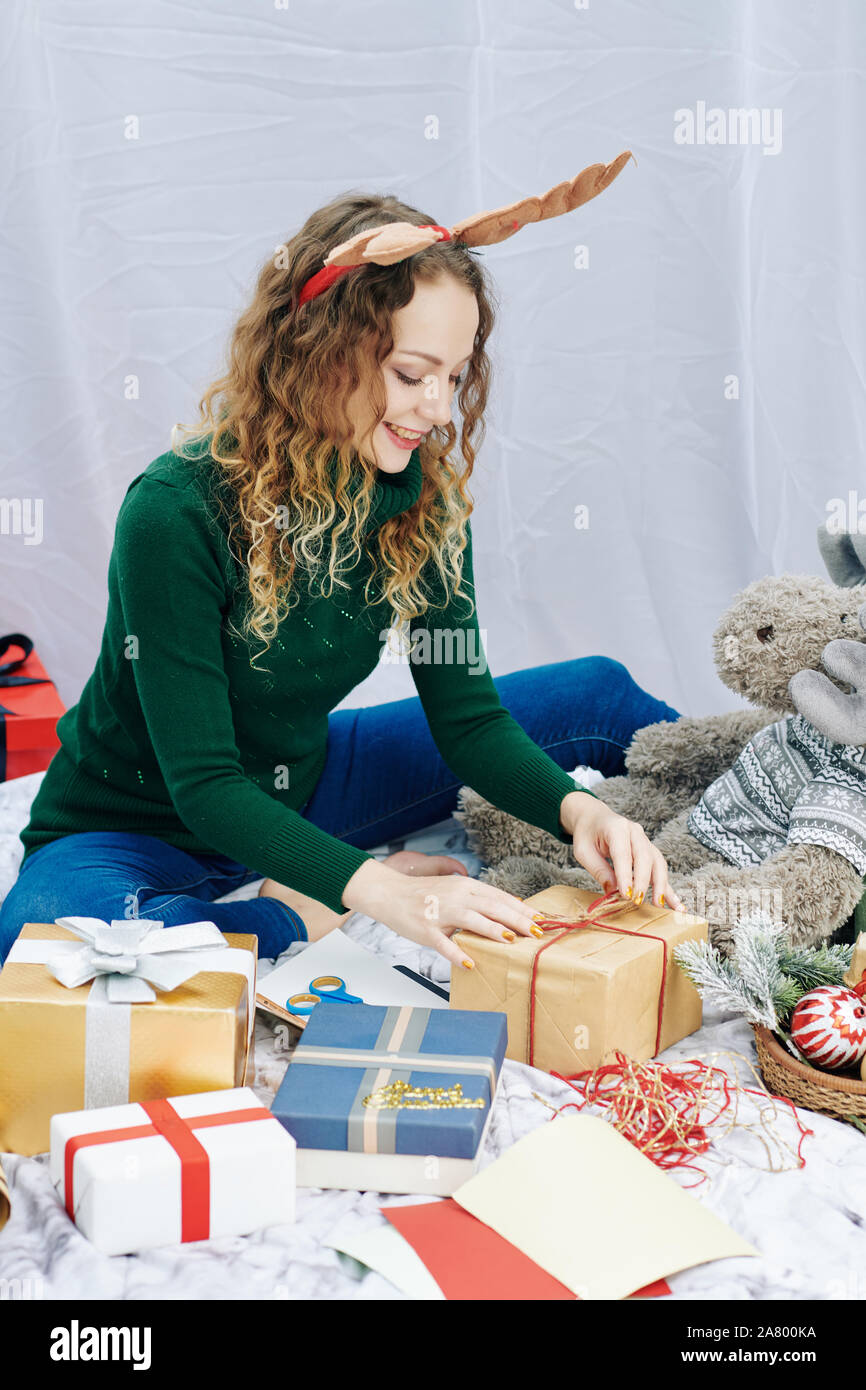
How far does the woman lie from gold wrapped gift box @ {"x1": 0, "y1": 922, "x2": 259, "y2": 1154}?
0.65ft

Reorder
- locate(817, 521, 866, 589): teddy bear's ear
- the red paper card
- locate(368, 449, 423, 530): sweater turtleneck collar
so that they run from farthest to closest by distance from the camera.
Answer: locate(817, 521, 866, 589): teddy bear's ear → locate(368, 449, 423, 530): sweater turtleneck collar → the red paper card

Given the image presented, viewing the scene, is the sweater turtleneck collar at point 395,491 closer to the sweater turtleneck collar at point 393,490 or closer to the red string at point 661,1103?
the sweater turtleneck collar at point 393,490

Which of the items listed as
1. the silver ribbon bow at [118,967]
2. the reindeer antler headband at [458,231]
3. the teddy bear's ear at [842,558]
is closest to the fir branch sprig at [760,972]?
the silver ribbon bow at [118,967]

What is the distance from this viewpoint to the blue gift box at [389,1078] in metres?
0.81

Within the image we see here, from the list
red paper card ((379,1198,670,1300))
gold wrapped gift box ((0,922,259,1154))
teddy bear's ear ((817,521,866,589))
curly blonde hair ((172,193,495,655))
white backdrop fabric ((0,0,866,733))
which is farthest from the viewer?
white backdrop fabric ((0,0,866,733))

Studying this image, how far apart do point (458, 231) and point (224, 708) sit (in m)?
0.47

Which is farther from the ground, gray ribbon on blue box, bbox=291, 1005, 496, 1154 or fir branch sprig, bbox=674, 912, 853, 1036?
fir branch sprig, bbox=674, 912, 853, 1036

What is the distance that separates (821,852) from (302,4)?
1483 mm

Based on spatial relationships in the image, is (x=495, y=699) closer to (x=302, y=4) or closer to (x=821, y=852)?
(x=821, y=852)

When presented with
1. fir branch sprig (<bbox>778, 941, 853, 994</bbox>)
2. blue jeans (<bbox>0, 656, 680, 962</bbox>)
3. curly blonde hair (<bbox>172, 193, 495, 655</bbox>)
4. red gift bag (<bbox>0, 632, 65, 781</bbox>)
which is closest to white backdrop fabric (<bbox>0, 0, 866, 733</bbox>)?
red gift bag (<bbox>0, 632, 65, 781</bbox>)

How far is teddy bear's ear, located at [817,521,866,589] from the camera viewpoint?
132cm

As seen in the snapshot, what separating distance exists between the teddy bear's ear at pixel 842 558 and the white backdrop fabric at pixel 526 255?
2.46 ft

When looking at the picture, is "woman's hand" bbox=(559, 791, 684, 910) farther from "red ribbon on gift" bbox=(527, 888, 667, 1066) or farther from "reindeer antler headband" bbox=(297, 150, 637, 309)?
"reindeer antler headband" bbox=(297, 150, 637, 309)

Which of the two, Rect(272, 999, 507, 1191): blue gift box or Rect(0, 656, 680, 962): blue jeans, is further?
Rect(0, 656, 680, 962): blue jeans
